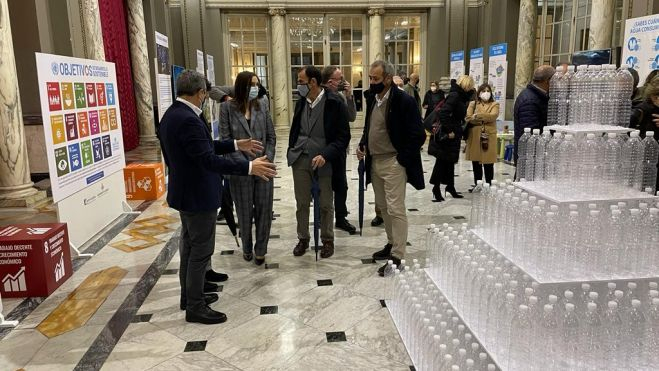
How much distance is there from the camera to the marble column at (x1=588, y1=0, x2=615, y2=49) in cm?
835

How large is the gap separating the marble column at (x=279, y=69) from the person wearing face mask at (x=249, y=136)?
36.2 ft

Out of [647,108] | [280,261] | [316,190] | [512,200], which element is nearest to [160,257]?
[280,261]

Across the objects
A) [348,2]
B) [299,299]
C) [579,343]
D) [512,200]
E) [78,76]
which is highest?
[348,2]

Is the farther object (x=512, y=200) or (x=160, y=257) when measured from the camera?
(x=160, y=257)

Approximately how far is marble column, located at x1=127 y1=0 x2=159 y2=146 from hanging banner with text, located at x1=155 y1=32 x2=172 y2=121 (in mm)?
4705

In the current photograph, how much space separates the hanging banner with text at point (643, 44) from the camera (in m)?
6.12

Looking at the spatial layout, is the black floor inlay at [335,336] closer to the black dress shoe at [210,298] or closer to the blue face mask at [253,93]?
the black dress shoe at [210,298]

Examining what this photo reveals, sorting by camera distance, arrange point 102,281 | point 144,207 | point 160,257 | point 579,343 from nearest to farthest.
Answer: point 579,343
point 102,281
point 160,257
point 144,207

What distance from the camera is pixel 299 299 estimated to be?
3.50 meters

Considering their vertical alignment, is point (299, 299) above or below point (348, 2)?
below

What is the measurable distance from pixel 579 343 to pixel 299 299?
2.15m

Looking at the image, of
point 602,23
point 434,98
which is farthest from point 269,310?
point 602,23

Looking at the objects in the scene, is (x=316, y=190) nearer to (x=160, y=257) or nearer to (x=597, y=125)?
(x=160, y=257)

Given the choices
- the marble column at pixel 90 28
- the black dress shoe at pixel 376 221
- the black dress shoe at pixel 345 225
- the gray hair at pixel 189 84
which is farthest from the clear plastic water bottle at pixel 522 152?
the marble column at pixel 90 28
